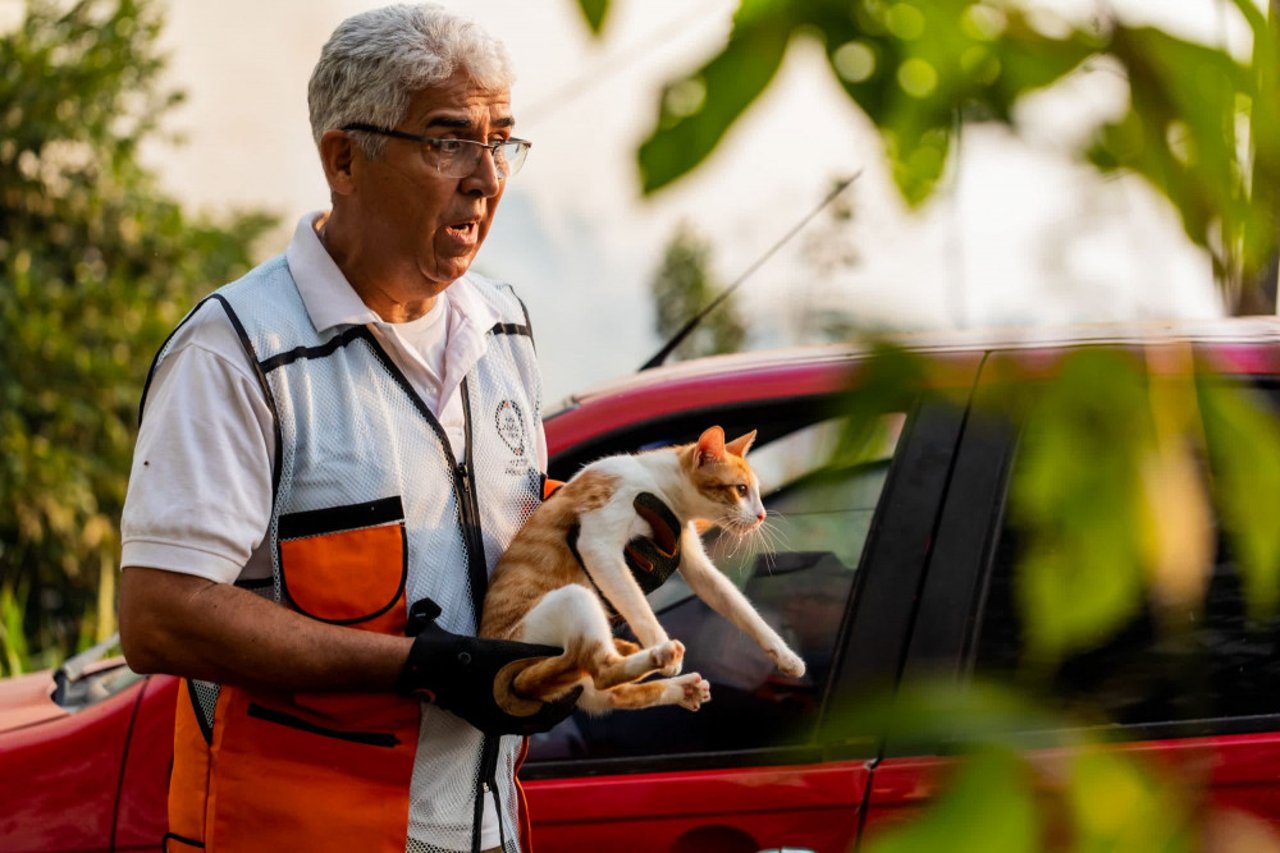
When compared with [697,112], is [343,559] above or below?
below

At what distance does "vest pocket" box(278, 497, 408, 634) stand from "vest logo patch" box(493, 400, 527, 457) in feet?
0.77

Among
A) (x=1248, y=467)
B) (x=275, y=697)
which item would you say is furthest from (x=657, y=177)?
(x=275, y=697)

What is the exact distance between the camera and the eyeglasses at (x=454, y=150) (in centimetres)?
182

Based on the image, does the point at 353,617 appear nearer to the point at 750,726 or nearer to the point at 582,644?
the point at 582,644

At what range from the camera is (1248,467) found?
556 mm

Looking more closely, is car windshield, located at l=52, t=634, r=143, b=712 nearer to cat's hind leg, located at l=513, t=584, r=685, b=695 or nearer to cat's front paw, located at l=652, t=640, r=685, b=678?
cat's hind leg, located at l=513, t=584, r=685, b=695

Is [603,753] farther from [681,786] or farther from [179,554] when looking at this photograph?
[179,554]

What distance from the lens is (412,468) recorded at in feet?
5.89

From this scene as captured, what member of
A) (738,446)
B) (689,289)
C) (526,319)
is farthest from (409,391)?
(689,289)

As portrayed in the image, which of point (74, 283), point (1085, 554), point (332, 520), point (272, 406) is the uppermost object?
point (1085, 554)

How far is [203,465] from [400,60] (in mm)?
527

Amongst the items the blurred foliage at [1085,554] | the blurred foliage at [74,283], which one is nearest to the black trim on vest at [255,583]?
the blurred foliage at [1085,554]

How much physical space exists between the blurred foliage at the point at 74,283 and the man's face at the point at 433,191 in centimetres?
648

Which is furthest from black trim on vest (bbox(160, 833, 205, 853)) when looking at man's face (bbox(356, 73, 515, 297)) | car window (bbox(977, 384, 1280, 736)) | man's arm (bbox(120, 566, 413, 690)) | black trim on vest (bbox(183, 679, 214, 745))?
car window (bbox(977, 384, 1280, 736))
